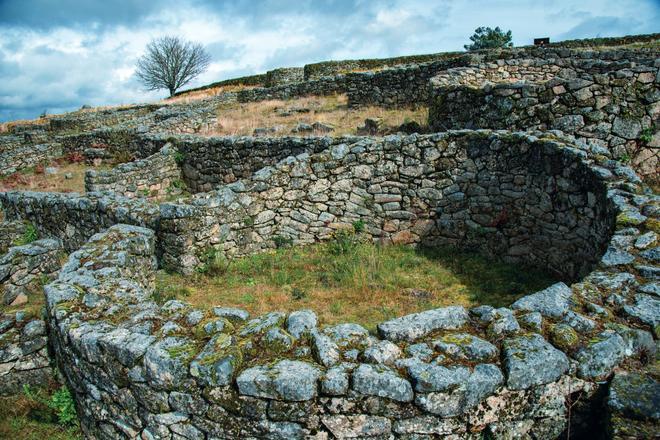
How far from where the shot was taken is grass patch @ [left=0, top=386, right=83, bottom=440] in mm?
4906

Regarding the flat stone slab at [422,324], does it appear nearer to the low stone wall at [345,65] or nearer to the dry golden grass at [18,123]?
the low stone wall at [345,65]

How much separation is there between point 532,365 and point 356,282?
14.4ft

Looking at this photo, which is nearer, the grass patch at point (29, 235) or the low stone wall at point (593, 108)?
the low stone wall at point (593, 108)

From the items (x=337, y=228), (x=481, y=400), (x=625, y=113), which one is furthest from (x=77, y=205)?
(x=625, y=113)

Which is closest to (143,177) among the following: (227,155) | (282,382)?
(227,155)

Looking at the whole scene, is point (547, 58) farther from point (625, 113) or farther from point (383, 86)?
point (625, 113)

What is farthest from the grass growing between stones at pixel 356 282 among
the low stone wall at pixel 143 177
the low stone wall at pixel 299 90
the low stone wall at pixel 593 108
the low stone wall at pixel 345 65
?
the low stone wall at pixel 345 65

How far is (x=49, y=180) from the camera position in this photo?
18.2 m

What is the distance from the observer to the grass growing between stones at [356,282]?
6.87m

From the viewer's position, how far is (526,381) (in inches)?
125

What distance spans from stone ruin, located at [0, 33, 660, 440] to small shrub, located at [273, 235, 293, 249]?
0.13m

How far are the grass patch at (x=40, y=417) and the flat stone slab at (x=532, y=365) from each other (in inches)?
176

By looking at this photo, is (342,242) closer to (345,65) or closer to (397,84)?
(397,84)

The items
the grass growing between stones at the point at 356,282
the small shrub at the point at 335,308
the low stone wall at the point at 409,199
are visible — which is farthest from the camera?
the low stone wall at the point at 409,199
